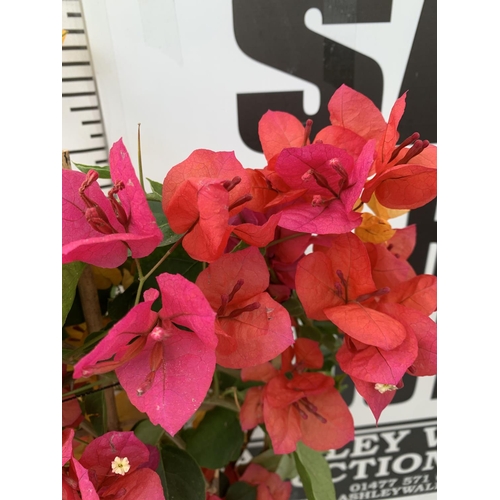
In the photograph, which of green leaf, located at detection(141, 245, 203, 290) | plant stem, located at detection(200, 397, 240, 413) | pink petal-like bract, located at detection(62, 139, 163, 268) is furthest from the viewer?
plant stem, located at detection(200, 397, 240, 413)

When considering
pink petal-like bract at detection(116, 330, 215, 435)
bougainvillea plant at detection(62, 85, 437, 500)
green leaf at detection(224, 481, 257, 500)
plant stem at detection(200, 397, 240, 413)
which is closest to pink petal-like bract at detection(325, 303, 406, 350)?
bougainvillea plant at detection(62, 85, 437, 500)

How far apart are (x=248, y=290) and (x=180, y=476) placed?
9.7 inches

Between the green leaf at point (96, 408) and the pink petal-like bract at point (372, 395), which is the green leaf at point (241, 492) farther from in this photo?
the pink petal-like bract at point (372, 395)

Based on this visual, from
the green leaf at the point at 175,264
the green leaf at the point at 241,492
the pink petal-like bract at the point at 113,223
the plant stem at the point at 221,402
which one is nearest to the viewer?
the pink petal-like bract at the point at 113,223

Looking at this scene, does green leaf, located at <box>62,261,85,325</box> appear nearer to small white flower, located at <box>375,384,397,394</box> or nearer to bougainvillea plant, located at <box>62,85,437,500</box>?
bougainvillea plant, located at <box>62,85,437,500</box>

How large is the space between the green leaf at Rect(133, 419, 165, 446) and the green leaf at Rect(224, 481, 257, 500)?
0.69 feet

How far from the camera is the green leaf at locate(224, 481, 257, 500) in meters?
0.64

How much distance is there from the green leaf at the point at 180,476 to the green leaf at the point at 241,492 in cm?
20

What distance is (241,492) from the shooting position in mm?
647

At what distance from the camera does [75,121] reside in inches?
23.9

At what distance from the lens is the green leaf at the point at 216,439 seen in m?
0.57

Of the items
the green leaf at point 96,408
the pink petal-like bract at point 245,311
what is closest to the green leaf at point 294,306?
the pink petal-like bract at point 245,311

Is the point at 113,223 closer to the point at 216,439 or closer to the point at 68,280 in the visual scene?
the point at 68,280
